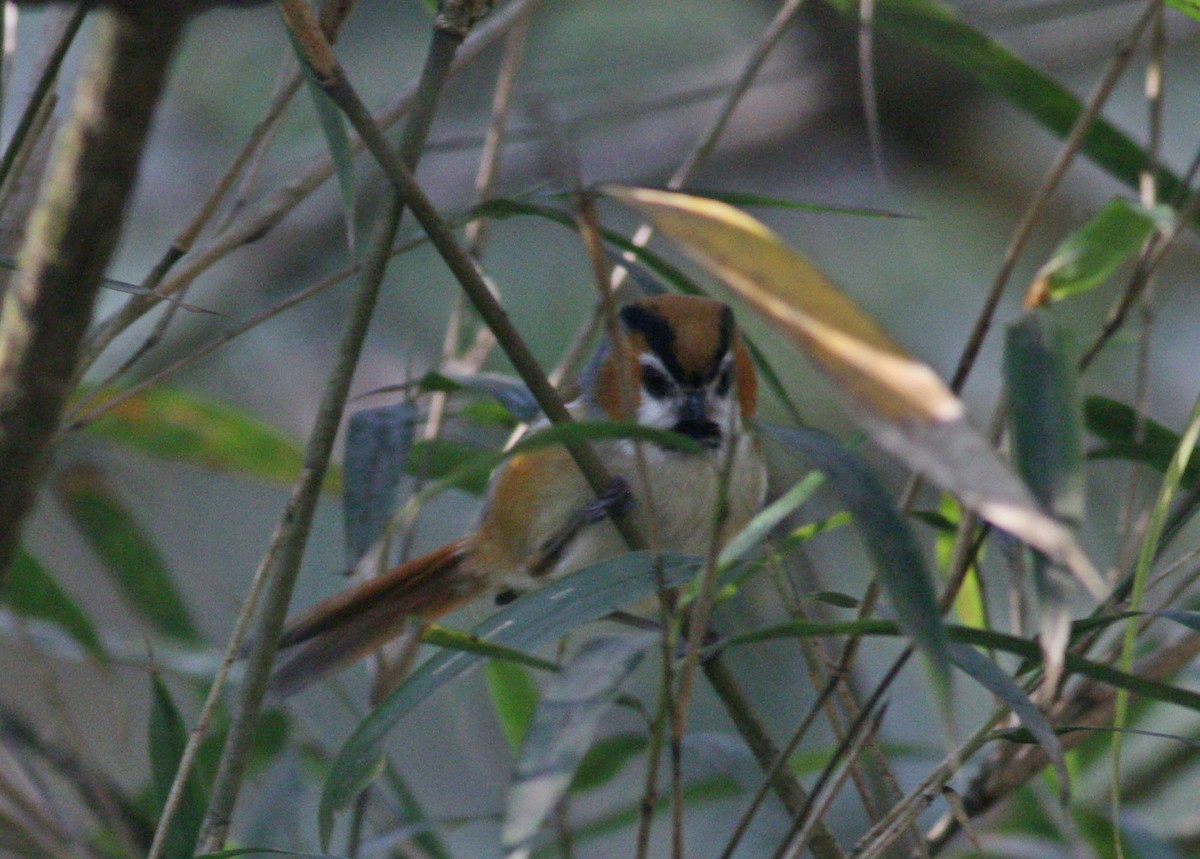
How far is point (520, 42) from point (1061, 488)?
1.53m

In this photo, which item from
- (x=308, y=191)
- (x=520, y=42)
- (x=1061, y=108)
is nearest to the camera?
(x=308, y=191)

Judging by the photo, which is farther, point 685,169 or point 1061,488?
point 685,169

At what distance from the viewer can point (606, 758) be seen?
2518mm

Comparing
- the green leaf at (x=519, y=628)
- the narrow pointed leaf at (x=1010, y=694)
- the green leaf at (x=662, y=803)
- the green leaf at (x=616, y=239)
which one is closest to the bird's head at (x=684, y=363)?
the green leaf at (x=616, y=239)

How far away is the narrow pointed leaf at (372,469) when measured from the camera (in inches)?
66.4

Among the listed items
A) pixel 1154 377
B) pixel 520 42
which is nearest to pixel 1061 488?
pixel 520 42

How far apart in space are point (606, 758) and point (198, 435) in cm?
121

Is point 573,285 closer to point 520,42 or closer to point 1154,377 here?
point 1154,377

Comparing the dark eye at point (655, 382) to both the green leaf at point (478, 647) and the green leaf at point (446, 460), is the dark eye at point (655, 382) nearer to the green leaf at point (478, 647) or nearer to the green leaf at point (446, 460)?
the green leaf at point (446, 460)

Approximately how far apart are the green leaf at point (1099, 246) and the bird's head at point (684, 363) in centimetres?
81

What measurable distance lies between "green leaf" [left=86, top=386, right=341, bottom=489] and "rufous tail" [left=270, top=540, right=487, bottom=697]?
0.71m

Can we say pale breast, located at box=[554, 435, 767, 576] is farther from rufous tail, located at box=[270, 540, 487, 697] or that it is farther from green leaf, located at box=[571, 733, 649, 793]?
green leaf, located at box=[571, 733, 649, 793]

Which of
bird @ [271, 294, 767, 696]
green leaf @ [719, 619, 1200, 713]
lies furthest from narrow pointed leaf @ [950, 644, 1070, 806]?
bird @ [271, 294, 767, 696]

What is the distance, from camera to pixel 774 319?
97 cm
